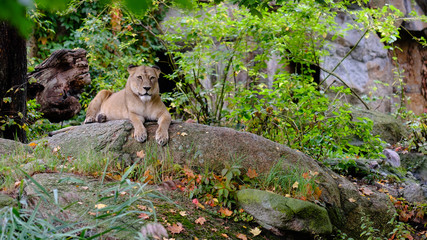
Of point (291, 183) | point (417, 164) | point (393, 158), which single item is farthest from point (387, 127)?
point (291, 183)

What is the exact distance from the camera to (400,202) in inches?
257

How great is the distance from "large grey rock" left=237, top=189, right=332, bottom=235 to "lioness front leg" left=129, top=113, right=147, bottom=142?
1641 mm

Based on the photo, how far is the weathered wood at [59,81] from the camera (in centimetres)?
736

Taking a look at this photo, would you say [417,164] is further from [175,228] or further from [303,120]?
[175,228]

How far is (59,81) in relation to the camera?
741 cm

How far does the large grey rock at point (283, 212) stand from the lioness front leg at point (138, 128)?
1641 mm

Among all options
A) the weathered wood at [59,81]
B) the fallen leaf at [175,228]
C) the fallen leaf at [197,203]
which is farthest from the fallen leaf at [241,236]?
the weathered wood at [59,81]

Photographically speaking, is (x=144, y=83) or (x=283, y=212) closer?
(x=283, y=212)

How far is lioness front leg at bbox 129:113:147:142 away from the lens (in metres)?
5.63

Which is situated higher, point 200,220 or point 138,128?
point 138,128

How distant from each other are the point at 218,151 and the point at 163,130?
84cm

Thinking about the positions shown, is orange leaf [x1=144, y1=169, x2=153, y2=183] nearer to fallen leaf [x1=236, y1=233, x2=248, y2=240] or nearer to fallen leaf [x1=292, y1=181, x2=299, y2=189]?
fallen leaf [x1=236, y1=233, x2=248, y2=240]

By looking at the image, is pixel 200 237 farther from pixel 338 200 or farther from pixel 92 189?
pixel 338 200

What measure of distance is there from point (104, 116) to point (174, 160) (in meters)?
1.60
